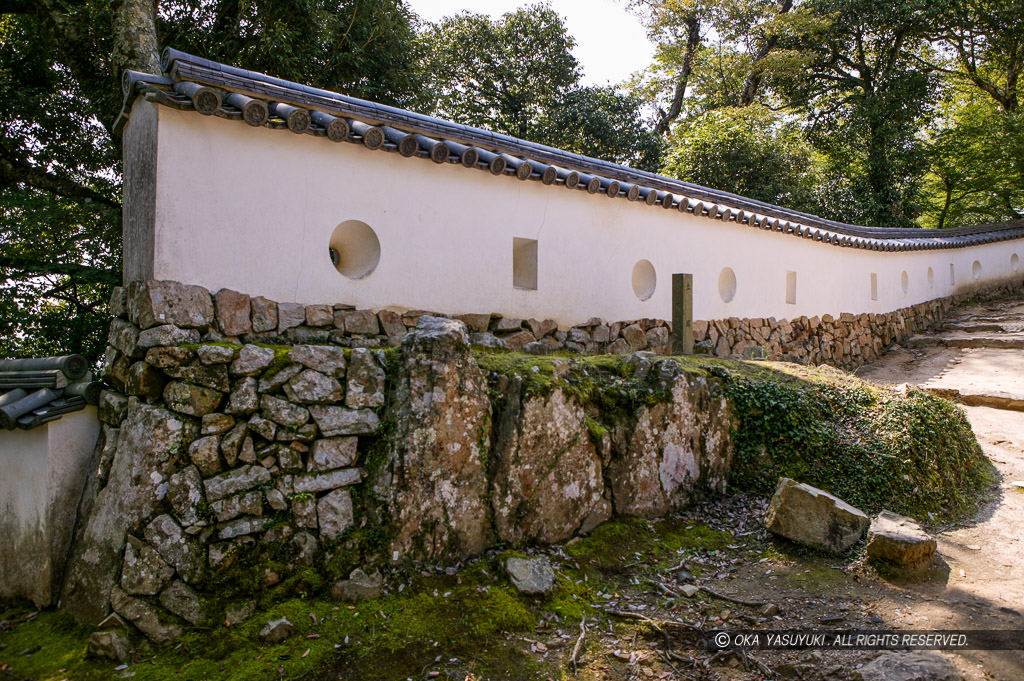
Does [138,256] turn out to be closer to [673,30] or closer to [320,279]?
[320,279]

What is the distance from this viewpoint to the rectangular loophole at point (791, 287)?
39.8 feet

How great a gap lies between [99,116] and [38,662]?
30.3 ft

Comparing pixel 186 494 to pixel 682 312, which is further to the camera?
pixel 682 312

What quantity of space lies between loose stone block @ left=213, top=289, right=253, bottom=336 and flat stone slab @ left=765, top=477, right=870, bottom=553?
16.7ft

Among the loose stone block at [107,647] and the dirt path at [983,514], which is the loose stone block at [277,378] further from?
the dirt path at [983,514]

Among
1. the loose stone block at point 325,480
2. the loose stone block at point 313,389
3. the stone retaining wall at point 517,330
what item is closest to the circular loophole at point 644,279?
the stone retaining wall at point 517,330

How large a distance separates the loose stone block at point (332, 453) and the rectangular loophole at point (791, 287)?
10.1 metres

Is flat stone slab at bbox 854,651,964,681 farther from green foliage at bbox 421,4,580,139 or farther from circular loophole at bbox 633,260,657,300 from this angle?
green foliage at bbox 421,4,580,139

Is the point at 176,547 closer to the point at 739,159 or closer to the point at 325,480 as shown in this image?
the point at 325,480

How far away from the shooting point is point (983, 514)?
6.20m

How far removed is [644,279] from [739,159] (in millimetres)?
8222

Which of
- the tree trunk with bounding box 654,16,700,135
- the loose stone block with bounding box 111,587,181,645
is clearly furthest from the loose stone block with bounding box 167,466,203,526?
the tree trunk with bounding box 654,16,700,135

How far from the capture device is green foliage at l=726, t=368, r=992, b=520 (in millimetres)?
6117

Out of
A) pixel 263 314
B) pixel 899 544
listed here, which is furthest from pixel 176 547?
pixel 899 544
